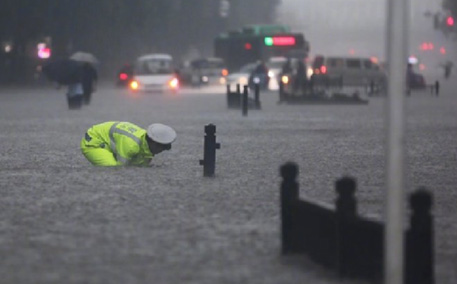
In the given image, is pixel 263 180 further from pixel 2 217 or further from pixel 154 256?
pixel 154 256

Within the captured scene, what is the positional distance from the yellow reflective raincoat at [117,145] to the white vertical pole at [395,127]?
10392 mm

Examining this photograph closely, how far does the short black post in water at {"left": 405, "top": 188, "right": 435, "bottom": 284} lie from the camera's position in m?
9.14

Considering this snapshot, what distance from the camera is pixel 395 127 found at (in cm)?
848

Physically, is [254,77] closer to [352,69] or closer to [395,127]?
[352,69]

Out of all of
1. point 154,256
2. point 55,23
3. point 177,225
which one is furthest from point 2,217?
point 55,23

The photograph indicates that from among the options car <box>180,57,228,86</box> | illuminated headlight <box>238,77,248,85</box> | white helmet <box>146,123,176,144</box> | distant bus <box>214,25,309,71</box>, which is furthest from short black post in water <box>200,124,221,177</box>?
car <box>180,57,228,86</box>

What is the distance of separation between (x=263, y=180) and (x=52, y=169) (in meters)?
3.20

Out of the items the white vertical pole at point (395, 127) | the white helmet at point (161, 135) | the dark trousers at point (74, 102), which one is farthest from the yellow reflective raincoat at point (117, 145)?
the dark trousers at point (74, 102)

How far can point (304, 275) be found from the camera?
10273 mm

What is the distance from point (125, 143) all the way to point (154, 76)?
49433 millimetres

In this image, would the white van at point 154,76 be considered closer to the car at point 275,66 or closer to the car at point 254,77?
the car at point 254,77

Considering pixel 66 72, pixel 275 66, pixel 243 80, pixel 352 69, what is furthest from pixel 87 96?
pixel 275 66

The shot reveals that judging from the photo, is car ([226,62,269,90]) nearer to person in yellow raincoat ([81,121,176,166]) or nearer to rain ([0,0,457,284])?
rain ([0,0,457,284])

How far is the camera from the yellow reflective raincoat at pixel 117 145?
62.1 feet
